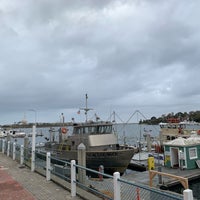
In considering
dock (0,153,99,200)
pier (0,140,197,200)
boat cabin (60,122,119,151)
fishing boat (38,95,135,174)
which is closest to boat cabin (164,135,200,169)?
fishing boat (38,95,135,174)

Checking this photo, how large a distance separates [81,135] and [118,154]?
3.90m

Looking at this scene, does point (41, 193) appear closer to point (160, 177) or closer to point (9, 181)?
point (9, 181)

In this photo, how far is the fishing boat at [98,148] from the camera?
64.3 ft

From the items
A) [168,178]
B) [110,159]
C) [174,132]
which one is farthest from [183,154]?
[174,132]

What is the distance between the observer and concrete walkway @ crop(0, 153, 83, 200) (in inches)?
310

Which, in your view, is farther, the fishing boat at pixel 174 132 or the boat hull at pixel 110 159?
the fishing boat at pixel 174 132

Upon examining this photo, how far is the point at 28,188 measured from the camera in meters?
8.95

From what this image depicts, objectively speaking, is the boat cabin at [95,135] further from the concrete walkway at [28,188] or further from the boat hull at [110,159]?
the concrete walkway at [28,188]

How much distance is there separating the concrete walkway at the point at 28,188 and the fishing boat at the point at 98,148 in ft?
28.0

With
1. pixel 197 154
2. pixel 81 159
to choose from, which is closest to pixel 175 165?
pixel 197 154

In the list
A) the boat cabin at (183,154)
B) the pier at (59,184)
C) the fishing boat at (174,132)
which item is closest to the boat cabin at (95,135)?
the boat cabin at (183,154)

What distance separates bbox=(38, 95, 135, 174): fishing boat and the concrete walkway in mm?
8520

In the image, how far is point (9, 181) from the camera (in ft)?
33.5

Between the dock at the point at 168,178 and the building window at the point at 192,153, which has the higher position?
the building window at the point at 192,153
